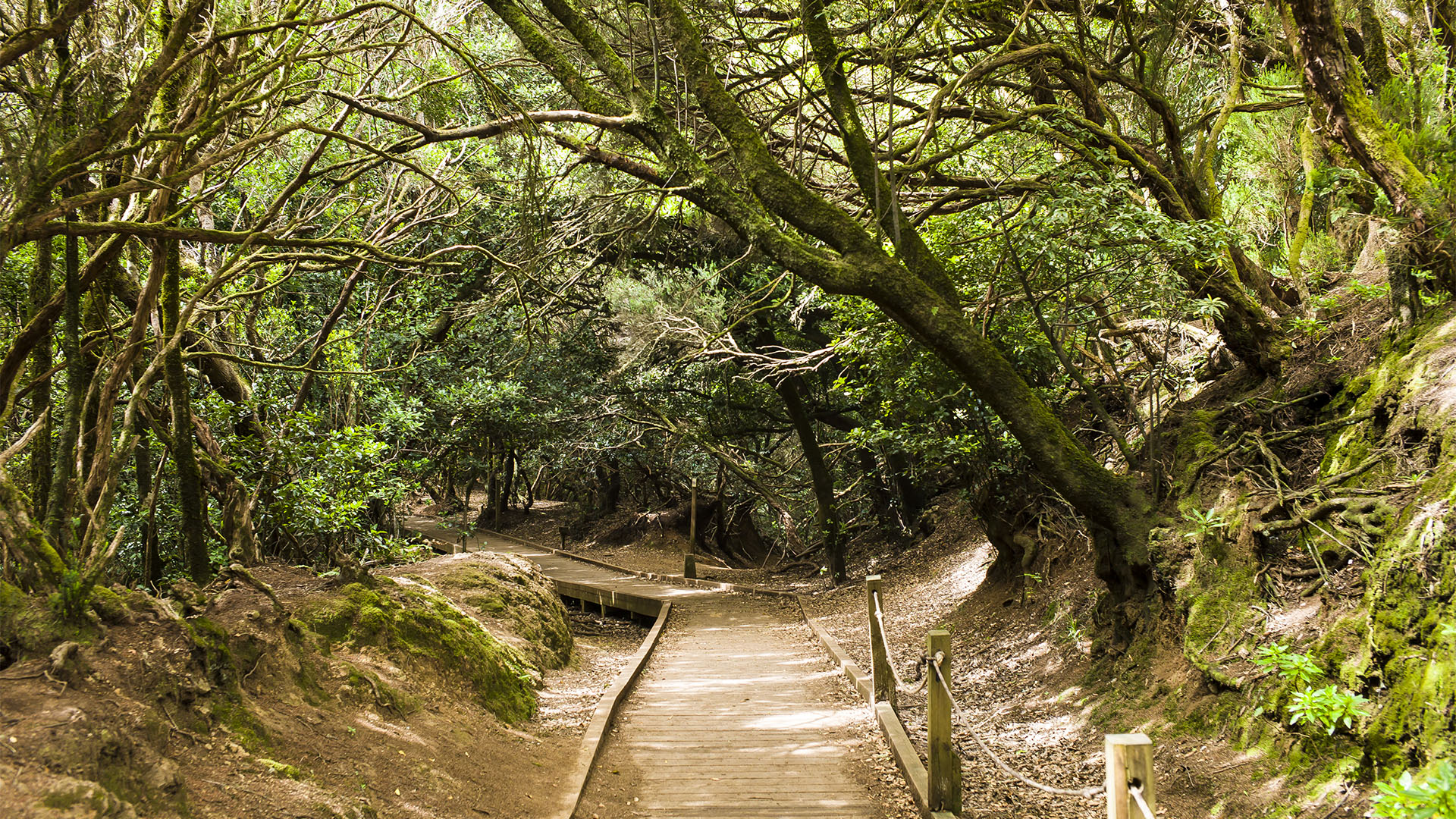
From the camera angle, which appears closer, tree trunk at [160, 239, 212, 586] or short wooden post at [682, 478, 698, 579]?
tree trunk at [160, 239, 212, 586]

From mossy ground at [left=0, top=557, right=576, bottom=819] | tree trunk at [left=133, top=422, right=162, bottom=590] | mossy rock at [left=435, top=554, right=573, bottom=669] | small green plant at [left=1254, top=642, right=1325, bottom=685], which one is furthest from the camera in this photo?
mossy rock at [left=435, top=554, right=573, bottom=669]

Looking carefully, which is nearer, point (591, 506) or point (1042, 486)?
point (1042, 486)

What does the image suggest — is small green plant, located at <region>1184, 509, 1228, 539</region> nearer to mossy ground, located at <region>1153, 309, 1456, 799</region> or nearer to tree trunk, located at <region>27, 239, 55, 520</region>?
mossy ground, located at <region>1153, 309, 1456, 799</region>

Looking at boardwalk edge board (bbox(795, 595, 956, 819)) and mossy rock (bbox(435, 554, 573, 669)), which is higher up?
mossy rock (bbox(435, 554, 573, 669))

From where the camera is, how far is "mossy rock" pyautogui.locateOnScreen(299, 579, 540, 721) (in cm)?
613

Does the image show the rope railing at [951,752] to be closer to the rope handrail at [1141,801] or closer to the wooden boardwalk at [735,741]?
the rope handrail at [1141,801]

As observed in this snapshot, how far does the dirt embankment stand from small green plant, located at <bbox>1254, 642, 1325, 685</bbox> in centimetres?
426

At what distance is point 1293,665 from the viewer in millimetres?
4223

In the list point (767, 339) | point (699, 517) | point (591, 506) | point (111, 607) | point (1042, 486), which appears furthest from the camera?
point (591, 506)

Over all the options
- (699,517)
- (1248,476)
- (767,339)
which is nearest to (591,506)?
(699,517)

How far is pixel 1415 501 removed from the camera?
445 centimetres

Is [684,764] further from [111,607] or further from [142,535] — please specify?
[142,535]

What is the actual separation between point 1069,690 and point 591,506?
20.7 m

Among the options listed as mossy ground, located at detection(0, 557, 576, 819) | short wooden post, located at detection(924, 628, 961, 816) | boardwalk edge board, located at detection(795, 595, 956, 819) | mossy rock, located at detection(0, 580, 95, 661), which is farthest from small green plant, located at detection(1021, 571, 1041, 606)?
mossy rock, located at detection(0, 580, 95, 661)
